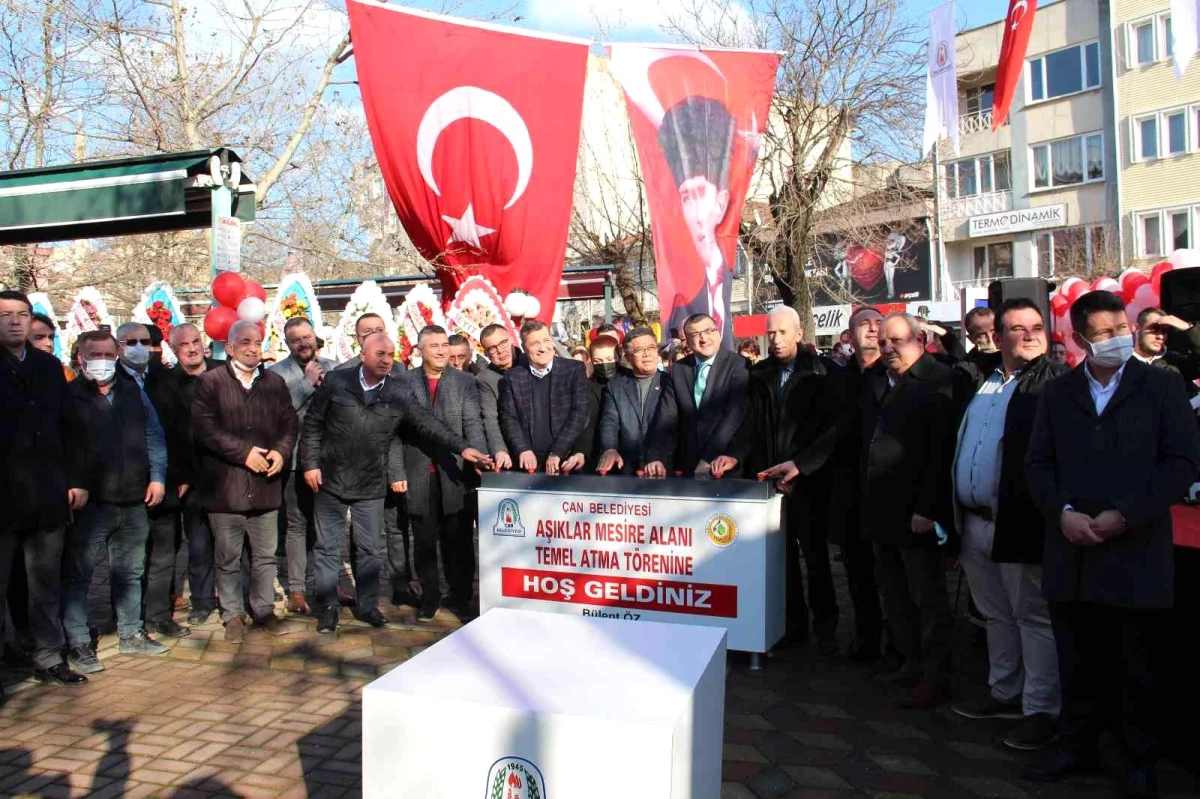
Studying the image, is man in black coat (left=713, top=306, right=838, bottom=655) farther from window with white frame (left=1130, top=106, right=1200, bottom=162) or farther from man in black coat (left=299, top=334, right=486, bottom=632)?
window with white frame (left=1130, top=106, right=1200, bottom=162)

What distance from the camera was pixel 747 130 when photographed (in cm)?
991

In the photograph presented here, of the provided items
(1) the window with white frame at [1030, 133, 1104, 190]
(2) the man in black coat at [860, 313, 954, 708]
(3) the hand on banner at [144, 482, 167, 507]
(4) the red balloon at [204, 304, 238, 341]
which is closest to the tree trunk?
(4) the red balloon at [204, 304, 238, 341]

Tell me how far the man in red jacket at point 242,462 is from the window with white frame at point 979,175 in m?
37.2

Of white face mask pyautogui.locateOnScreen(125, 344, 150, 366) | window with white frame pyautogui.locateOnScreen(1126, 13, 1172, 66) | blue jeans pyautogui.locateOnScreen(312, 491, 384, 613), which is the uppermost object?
window with white frame pyautogui.locateOnScreen(1126, 13, 1172, 66)

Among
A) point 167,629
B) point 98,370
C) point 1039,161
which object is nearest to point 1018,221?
point 1039,161

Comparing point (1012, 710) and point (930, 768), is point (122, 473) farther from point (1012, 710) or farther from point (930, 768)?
point (1012, 710)

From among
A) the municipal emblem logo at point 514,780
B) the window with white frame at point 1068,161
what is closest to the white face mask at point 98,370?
the municipal emblem logo at point 514,780

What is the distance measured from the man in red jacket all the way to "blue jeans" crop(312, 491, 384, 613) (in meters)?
0.31

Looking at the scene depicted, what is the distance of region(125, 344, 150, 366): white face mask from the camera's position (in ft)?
21.7

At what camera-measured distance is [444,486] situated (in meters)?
6.98

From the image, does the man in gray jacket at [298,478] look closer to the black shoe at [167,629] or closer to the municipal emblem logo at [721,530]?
the black shoe at [167,629]

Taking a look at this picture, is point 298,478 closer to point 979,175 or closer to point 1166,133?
point 1166,133

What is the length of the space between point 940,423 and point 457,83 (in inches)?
246

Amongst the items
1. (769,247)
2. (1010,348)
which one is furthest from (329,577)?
(769,247)
